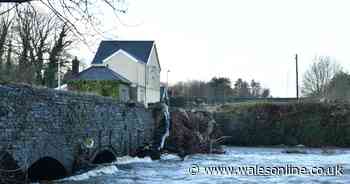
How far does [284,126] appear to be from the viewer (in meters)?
42.1

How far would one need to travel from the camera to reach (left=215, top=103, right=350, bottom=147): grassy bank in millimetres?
41094

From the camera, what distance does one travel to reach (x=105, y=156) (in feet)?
71.1

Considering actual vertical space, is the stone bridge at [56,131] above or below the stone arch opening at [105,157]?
above

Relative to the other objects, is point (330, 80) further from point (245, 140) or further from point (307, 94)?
point (245, 140)

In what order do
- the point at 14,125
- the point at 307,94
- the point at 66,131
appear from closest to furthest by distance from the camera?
the point at 14,125
the point at 66,131
the point at 307,94

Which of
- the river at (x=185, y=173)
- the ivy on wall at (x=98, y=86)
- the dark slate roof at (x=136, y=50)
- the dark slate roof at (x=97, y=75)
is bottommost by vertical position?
the river at (x=185, y=173)

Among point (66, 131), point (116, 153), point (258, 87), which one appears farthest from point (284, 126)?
point (258, 87)

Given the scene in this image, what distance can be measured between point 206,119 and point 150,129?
735 cm

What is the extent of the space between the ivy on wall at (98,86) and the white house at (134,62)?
416 centimetres

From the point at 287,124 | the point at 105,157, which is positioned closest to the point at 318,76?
the point at 287,124

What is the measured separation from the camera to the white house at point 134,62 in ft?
131

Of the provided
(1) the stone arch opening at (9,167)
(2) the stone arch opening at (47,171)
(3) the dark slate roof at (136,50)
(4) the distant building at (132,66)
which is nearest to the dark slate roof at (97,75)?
(4) the distant building at (132,66)

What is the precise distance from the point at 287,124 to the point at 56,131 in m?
29.1

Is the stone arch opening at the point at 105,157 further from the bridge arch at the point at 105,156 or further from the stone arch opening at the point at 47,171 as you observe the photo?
the stone arch opening at the point at 47,171
